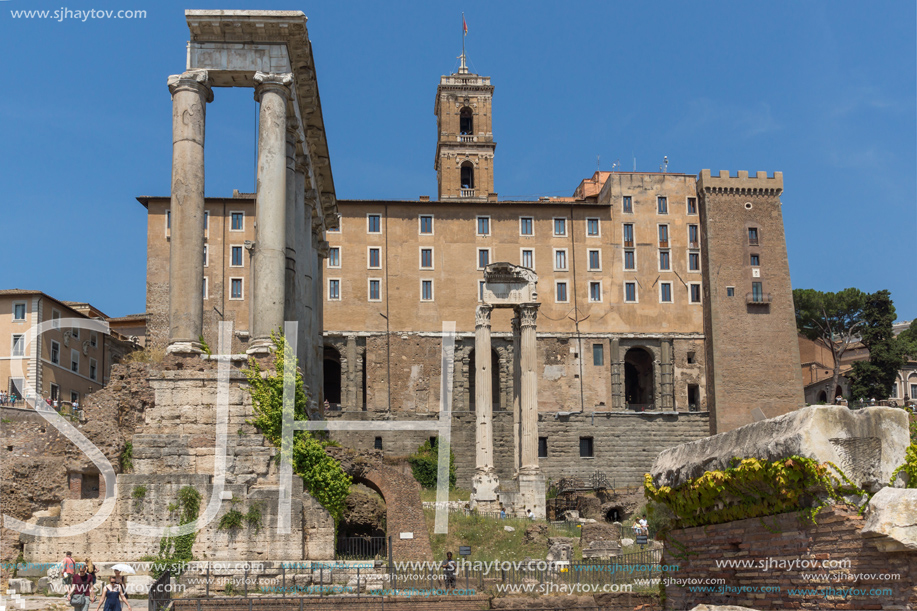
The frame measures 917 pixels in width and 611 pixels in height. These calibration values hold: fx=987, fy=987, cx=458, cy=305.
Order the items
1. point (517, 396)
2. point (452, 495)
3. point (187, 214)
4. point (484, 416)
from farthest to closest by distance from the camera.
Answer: point (452, 495) < point (517, 396) < point (484, 416) < point (187, 214)

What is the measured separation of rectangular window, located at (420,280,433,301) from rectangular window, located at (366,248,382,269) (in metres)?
2.79

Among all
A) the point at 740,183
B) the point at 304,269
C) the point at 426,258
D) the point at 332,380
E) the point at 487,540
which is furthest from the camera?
the point at 332,380

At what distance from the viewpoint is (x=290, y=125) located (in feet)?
95.6

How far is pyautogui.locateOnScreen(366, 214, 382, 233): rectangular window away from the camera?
194ft

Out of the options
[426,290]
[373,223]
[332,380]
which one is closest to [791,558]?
[426,290]

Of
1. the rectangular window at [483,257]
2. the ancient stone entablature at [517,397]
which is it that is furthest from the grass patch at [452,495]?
the rectangular window at [483,257]

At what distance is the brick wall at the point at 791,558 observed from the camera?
7.72 metres

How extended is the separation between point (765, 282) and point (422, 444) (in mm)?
23107

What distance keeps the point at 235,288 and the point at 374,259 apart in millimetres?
8316

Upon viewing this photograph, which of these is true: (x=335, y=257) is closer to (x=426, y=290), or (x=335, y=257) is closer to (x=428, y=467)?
(x=426, y=290)

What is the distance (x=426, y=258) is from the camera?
58.9m

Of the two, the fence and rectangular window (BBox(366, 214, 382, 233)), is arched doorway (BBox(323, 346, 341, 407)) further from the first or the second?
the fence

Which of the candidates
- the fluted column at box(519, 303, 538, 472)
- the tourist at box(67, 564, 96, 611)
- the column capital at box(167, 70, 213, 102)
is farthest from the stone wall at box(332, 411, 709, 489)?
the tourist at box(67, 564, 96, 611)

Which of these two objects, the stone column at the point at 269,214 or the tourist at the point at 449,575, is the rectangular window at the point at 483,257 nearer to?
the stone column at the point at 269,214
